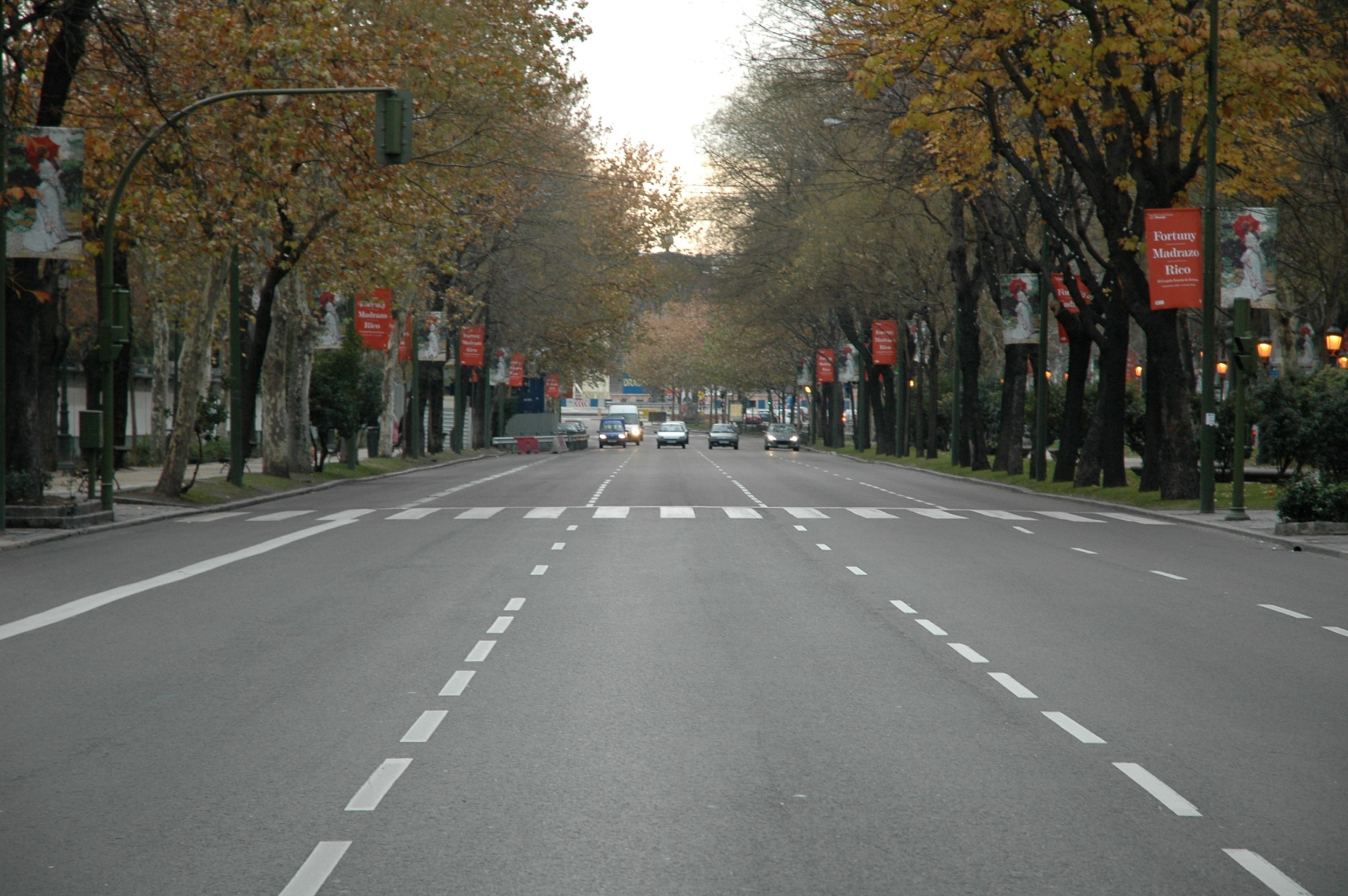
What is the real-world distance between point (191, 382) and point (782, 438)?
5920cm

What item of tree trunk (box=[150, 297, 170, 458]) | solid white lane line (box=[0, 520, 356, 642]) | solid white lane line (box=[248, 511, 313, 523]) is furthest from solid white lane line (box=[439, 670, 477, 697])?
tree trunk (box=[150, 297, 170, 458])

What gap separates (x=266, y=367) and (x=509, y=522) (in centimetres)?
1381

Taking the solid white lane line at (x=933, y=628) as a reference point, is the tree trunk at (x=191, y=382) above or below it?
above

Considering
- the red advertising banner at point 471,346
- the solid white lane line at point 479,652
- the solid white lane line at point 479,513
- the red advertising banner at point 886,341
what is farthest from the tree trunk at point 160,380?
the solid white lane line at point 479,652

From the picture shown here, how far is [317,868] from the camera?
18.3 ft

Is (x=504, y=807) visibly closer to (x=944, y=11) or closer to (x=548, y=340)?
(x=944, y=11)

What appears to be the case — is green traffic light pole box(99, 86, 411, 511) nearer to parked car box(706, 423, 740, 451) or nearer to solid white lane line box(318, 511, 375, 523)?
solid white lane line box(318, 511, 375, 523)

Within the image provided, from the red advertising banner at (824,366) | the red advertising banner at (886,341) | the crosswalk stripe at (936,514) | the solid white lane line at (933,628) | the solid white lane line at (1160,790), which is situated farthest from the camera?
the red advertising banner at (824,366)

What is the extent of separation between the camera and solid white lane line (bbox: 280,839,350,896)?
5.31 m

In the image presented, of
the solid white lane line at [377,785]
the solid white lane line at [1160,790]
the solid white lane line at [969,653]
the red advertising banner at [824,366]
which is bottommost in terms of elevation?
the solid white lane line at [969,653]

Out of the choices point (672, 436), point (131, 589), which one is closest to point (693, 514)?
point (131, 589)

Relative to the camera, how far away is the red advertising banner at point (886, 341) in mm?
58812

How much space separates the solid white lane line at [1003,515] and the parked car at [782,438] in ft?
185

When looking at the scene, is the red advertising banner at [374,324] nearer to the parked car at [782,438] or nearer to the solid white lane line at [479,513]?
the solid white lane line at [479,513]
